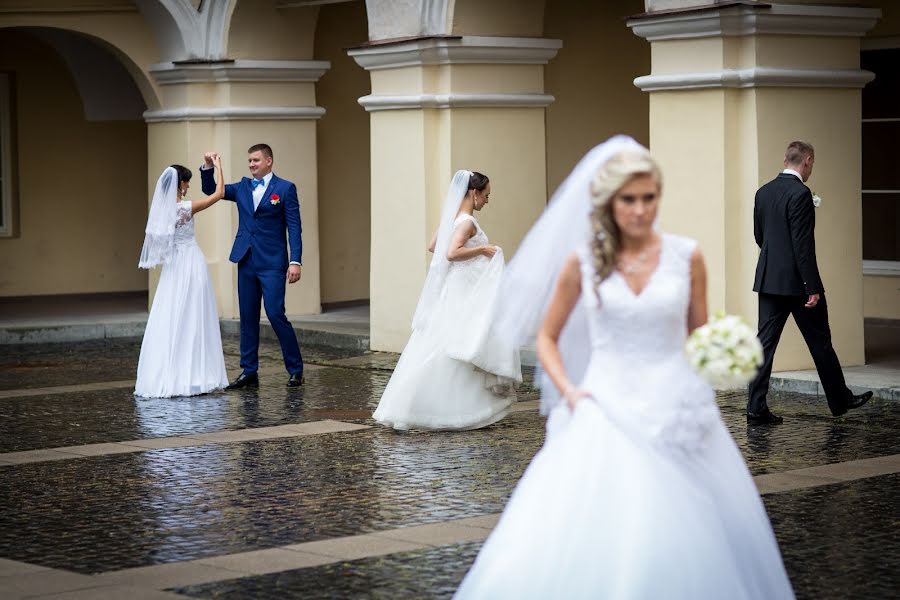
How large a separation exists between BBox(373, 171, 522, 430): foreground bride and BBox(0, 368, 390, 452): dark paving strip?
2.44 ft

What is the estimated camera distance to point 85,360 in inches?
600

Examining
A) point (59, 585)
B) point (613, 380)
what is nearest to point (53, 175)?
point (59, 585)

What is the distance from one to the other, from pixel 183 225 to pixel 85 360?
3125 mm

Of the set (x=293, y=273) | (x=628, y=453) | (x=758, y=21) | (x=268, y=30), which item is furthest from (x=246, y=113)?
(x=628, y=453)

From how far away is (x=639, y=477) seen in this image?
5.03m

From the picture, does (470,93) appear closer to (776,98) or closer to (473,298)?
(776,98)

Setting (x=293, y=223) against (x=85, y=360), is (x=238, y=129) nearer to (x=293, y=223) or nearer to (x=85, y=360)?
(x=85, y=360)

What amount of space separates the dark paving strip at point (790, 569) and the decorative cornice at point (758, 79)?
190 inches

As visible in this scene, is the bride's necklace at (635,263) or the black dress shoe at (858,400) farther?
the black dress shoe at (858,400)

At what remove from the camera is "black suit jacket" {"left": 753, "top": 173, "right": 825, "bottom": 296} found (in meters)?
10.2

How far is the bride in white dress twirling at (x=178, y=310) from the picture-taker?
12.3 m

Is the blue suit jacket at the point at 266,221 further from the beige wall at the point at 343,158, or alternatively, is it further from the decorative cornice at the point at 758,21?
the beige wall at the point at 343,158

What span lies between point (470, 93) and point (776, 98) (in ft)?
10.9

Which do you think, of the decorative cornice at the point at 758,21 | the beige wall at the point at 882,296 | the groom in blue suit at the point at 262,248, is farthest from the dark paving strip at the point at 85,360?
the beige wall at the point at 882,296
